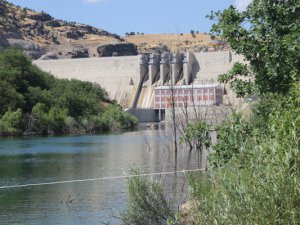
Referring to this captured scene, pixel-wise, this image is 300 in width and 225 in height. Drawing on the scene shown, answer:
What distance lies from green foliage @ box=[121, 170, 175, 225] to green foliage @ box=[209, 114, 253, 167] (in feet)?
3.86

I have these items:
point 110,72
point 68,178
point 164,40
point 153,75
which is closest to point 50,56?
point 110,72

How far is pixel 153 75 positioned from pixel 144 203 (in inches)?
3348

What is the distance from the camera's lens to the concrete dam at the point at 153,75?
3452 inches

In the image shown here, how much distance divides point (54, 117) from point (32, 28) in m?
83.8

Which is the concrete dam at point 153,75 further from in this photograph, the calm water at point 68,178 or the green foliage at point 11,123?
the calm water at point 68,178

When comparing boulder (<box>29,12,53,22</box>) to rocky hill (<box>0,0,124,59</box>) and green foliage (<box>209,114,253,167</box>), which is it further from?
green foliage (<box>209,114,253,167</box>)

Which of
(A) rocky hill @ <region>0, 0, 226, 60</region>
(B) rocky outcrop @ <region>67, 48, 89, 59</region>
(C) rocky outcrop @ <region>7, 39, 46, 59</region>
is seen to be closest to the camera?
(C) rocky outcrop @ <region>7, 39, 46, 59</region>

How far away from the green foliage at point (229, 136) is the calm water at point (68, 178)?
1.74 m

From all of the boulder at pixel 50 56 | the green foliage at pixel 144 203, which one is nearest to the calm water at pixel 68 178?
the green foliage at pixel 144 203

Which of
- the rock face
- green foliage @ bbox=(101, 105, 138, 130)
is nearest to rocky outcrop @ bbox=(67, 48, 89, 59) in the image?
the rock face

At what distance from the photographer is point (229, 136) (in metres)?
10.2

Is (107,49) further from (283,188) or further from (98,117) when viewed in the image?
(283,188)

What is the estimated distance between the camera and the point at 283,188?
5605mm

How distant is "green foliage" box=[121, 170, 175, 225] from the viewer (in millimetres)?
9781
